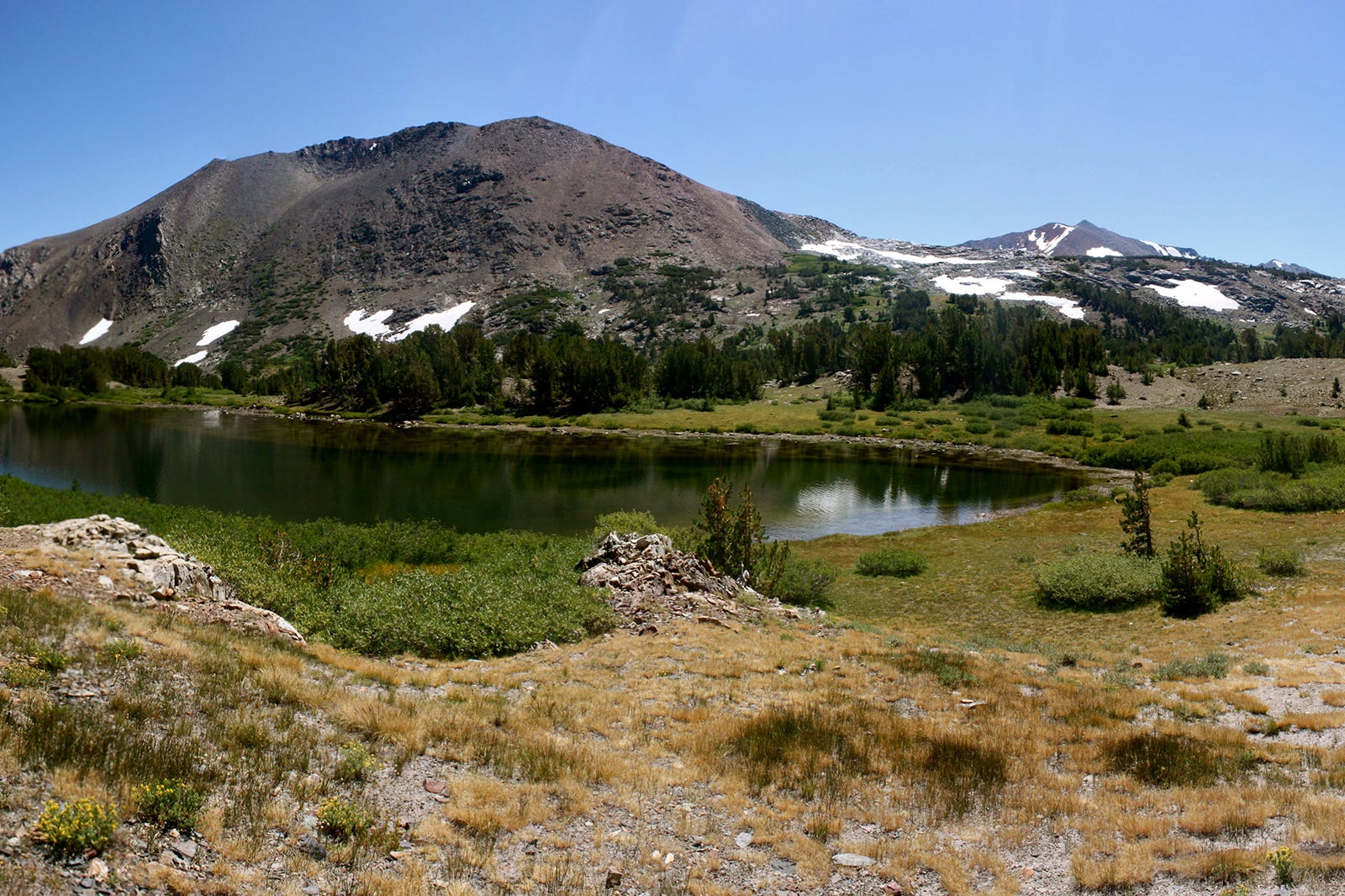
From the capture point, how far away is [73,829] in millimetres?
5988

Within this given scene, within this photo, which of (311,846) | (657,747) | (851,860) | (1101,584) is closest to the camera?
(311,846)

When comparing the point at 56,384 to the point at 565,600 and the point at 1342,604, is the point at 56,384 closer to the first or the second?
the point at 565,600

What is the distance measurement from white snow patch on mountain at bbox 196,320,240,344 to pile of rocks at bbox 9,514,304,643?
640ft

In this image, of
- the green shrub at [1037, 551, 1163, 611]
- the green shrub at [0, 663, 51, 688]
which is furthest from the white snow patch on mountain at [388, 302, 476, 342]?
the green shrub at [0, 663, 51, 688]

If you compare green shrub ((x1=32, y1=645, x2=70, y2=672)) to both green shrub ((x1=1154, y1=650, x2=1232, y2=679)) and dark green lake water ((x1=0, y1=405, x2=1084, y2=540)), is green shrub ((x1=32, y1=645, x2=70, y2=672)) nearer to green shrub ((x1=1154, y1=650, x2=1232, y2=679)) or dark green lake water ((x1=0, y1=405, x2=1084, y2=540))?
green shrub ((x1=1154, y1=650, x2=1232, y2=679))

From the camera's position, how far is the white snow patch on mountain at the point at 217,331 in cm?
18162

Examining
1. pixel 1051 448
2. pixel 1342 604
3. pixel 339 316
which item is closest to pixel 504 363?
pixel 1051 448

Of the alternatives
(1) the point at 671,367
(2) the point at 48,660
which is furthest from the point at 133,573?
(1) the point at 671,367

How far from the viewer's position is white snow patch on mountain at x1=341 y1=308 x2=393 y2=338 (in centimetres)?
17443

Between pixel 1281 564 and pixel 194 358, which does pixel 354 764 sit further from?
pixel 194 358

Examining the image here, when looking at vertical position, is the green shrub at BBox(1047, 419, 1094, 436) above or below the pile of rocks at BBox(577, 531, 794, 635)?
above

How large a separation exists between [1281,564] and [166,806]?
28954 mm

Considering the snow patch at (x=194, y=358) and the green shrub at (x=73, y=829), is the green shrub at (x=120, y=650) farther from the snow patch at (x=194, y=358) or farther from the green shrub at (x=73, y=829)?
the snow patch at (x=194, y=358)

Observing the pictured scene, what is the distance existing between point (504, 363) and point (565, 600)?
336ft
